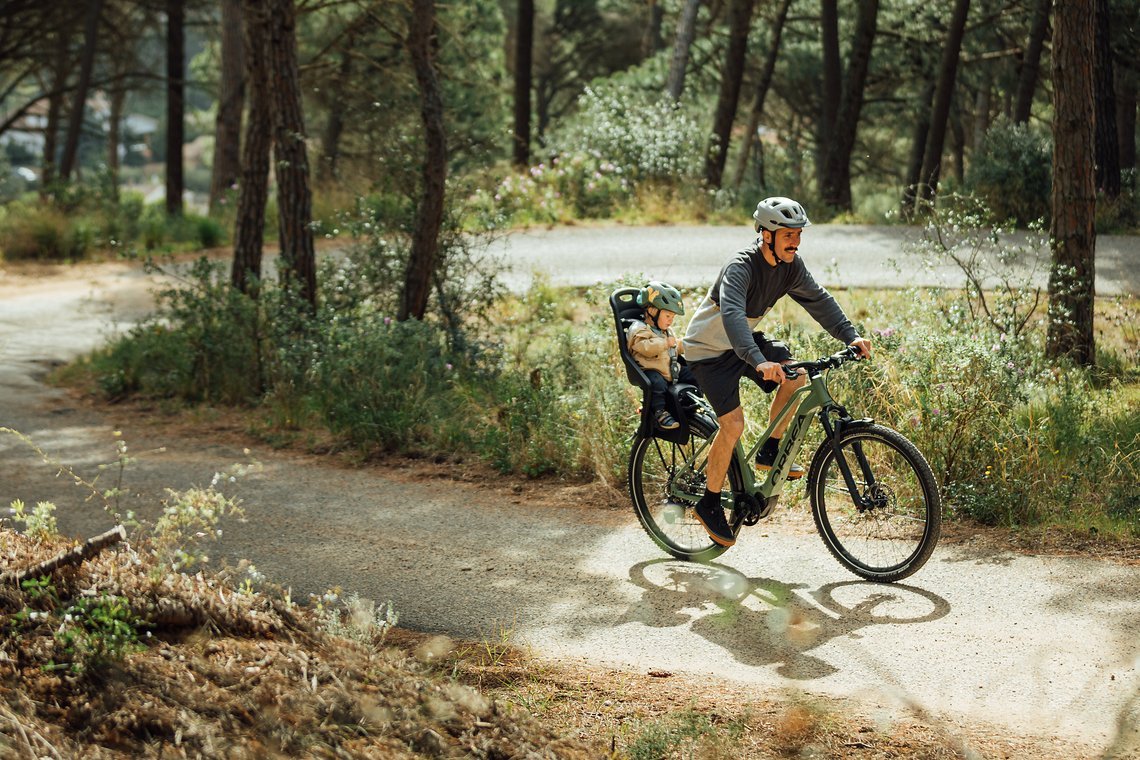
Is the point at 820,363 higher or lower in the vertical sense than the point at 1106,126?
lower

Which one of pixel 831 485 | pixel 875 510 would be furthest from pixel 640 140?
pixel 875 510

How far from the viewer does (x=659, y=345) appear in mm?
6715

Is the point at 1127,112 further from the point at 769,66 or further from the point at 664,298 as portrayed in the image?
the point at 664,298

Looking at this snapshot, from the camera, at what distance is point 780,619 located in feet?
19.5

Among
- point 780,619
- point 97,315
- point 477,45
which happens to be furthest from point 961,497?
point 477,45

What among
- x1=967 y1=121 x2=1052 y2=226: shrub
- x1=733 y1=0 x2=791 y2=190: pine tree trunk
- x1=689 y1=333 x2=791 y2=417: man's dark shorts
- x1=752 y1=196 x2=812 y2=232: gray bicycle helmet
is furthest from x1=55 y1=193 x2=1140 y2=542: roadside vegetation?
x1=733 y1=0 x2=791 y2=190: pine tree trunk

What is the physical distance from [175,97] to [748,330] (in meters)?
25.7

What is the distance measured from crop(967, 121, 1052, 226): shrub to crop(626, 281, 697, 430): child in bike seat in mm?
12342

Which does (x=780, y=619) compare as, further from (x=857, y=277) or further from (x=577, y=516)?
(x=857, y=277)

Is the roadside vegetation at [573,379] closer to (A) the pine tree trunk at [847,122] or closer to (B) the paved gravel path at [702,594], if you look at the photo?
(B) the paved gravel path at [702,594]

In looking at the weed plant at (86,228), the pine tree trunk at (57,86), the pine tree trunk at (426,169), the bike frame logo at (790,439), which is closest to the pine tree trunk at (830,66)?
the weed plant at (86,228)

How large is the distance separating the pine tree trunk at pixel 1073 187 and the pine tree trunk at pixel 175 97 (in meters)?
22.0

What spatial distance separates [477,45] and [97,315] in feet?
54.7

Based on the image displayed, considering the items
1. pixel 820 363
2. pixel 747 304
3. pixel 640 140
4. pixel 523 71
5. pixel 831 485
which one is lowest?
pixel 831 485
